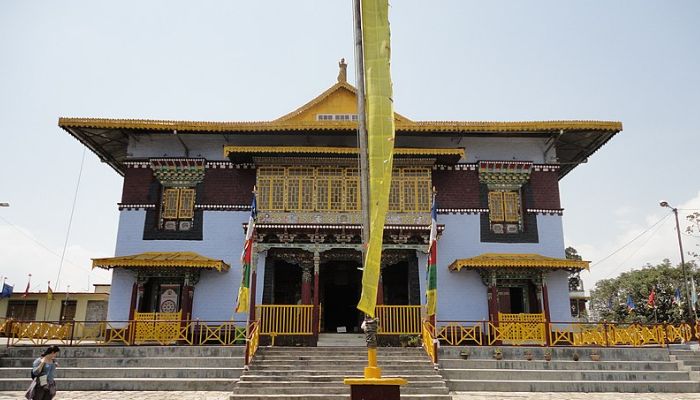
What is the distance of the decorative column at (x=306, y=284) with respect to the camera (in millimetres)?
19234

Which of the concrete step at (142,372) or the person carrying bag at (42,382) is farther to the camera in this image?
the concrete step at (142,372)

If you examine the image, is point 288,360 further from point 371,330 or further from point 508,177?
point 508,177

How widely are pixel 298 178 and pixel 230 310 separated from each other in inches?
218

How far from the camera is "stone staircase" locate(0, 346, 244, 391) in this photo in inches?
565

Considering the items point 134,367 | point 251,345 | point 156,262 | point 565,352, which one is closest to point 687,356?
point 565,352

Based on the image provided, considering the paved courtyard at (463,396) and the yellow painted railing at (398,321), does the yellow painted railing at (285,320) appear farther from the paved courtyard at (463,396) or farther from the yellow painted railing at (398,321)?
the paved courtyard at (463,396)

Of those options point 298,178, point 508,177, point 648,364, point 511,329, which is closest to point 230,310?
point 298,178

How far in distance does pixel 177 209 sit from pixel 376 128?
48.3 feet

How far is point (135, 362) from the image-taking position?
51.0ft

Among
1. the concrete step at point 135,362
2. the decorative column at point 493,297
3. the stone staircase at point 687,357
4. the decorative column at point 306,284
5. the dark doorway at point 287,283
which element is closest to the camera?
the concrete step at point 135,362

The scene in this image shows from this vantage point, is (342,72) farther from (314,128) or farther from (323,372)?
(323,372)

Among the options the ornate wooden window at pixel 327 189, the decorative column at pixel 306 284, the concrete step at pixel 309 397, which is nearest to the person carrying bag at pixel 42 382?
the concrete step at pixel 309 397

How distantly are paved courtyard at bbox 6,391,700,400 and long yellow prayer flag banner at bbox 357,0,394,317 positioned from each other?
21.3 feet

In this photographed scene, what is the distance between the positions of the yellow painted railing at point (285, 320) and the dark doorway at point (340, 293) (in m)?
4.41
